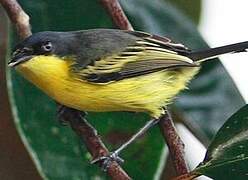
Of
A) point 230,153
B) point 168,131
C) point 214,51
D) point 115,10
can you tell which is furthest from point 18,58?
point 230,153

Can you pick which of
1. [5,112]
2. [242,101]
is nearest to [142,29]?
[242,101]

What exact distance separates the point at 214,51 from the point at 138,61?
223 mm

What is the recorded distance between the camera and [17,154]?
2.54m

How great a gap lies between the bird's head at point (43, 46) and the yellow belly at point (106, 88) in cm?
2

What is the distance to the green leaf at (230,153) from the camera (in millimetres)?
1271

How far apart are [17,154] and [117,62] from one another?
73cm

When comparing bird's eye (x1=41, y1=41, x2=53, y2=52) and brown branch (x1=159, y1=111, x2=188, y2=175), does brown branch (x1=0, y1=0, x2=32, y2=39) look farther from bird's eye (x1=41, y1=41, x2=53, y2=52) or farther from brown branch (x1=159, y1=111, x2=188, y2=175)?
brown branch (x1=159, y1=111, x2=188, y2=175)

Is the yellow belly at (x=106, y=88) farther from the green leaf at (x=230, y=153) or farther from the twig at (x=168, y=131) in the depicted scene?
the green leaf at (x=230, y=153)

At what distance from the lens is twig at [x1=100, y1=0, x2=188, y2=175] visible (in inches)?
56.1

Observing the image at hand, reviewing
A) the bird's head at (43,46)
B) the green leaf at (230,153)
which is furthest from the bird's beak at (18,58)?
the green leaf at (230,153)

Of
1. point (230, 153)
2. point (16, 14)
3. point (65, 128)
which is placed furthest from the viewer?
point (65, 128)

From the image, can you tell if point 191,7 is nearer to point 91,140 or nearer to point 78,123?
point 78,123

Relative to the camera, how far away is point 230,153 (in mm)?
1291

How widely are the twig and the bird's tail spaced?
0.17m
